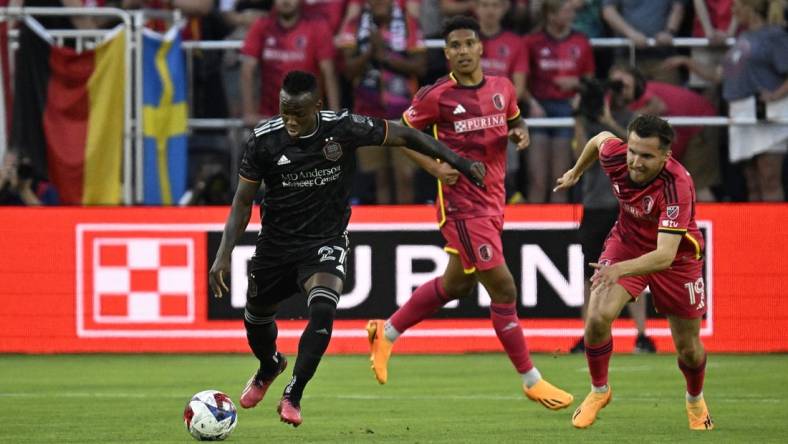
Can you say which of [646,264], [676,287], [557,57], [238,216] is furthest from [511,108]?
[557,57]

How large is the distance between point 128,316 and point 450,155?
680cm

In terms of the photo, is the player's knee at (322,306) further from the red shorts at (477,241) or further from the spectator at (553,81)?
the spectator at (553,81)

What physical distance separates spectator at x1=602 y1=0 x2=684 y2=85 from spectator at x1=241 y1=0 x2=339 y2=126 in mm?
3230

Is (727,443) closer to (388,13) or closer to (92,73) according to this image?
(388,13)

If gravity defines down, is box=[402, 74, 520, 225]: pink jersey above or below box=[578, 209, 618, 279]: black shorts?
above

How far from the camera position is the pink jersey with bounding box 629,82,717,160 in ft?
54.6

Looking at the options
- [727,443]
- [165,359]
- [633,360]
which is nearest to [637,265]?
[727,443]

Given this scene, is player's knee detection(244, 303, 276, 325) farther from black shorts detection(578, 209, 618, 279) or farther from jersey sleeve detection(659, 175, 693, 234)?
black shorts detection(578, 209, 618, 279)

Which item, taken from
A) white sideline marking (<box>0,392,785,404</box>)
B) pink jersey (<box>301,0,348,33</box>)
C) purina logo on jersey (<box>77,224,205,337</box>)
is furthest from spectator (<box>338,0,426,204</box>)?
white sideline marking (<box>0,392,785,404</box>)

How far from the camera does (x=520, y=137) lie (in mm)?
11250

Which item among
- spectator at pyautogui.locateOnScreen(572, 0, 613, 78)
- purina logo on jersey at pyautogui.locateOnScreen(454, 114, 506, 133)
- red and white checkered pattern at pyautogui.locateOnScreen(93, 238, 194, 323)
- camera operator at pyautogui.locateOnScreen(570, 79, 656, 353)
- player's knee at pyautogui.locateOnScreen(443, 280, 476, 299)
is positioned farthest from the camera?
spectator at pyautogui.locateOnScreen(572, 0, 613, 78)

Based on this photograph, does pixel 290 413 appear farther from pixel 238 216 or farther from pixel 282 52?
pixel 282 52

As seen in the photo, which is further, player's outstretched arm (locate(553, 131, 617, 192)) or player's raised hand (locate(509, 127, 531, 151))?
player's raised hand (locate(509, 127, 531, 151))

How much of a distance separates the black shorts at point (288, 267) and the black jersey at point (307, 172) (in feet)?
Result: 0.22
